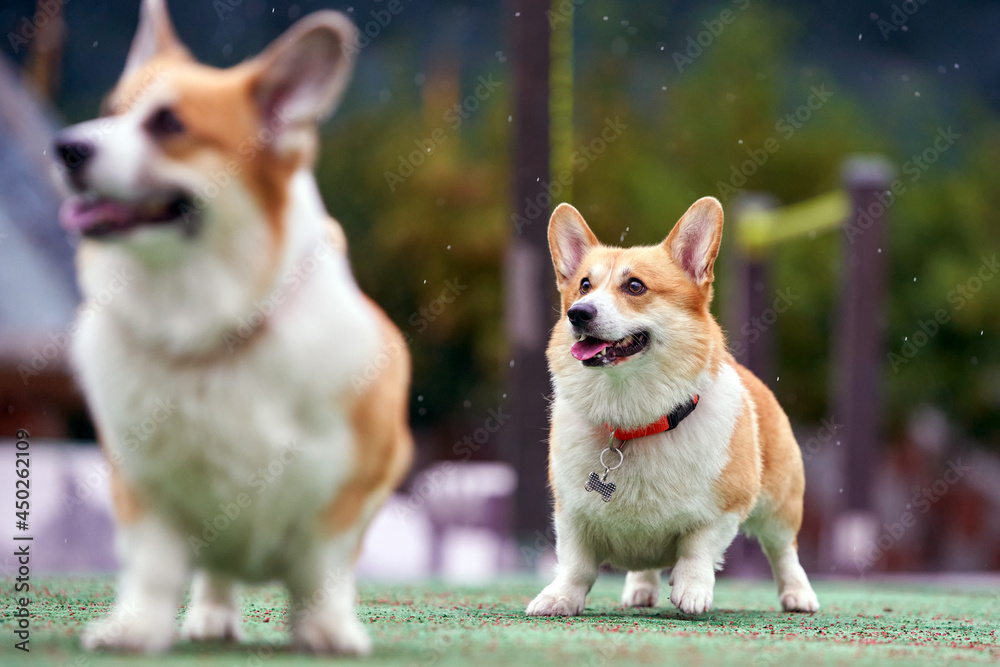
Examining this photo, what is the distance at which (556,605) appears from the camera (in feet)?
10.1

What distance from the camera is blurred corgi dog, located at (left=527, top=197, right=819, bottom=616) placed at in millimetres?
3018

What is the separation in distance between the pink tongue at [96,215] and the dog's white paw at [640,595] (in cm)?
222

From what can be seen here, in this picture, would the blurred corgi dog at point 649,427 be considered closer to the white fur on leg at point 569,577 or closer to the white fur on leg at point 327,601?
the white fur on leg at point 569,577

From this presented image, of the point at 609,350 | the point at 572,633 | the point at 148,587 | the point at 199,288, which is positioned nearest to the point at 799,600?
the point at 609,350

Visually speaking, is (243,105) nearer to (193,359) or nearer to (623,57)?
(193,359)

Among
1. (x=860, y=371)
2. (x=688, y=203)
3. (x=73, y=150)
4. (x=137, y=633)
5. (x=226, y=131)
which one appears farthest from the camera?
(x=688, y=203)

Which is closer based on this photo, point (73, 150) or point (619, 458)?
point (73, 150)

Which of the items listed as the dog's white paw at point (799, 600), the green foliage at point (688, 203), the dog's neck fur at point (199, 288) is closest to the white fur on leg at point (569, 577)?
the dog's white paw at point (799, 600)

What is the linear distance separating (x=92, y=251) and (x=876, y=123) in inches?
837

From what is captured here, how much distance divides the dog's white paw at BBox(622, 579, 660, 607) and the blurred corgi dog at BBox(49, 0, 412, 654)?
165 centimetres

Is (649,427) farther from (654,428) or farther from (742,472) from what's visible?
(742,472)

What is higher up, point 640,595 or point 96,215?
point 96,215

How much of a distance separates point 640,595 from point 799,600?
0.46 m

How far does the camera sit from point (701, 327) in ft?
10.3
